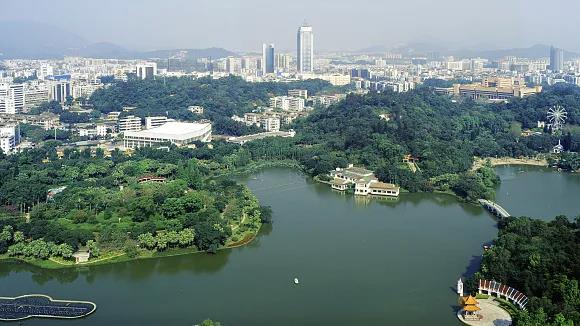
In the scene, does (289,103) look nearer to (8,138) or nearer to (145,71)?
(145,71)

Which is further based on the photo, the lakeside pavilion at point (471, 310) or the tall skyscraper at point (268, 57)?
the tall skyscraper at point (268, 57)

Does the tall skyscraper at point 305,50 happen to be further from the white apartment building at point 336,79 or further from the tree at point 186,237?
the tree at point 186,237

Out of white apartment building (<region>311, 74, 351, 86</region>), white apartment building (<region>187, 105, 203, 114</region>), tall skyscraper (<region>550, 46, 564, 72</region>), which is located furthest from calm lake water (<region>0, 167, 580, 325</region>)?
tall skyscraper (<region>550, 46, 564, 72</region>)

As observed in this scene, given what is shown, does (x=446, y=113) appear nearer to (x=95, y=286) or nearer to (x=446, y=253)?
(x=446, y=253)

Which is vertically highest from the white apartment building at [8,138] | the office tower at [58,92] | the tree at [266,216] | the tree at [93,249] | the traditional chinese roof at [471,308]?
the office tower at [58,92]

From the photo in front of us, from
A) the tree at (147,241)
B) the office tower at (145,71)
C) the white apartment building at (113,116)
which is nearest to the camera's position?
the tree at (147,241)

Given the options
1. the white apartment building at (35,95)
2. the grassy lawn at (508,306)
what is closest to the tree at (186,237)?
the grassy lawn at (508,306)

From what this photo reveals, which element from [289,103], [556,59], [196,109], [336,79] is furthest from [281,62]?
[196,109]
